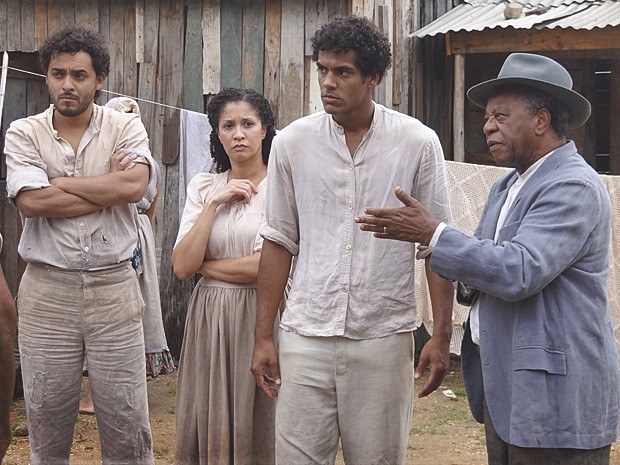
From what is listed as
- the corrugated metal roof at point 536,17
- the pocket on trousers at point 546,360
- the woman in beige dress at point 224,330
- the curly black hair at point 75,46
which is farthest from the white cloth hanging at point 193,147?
the pocket on trousers at point 546,360

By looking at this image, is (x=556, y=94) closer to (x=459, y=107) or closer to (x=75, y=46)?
(x=75, y=46)

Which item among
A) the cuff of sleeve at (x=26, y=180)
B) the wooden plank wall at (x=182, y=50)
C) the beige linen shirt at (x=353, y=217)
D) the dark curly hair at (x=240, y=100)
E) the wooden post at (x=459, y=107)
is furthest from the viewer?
the wooden post at (x=459, y=107)

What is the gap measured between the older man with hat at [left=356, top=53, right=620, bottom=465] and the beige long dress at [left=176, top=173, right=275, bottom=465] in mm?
1340

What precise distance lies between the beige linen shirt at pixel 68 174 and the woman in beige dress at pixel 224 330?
34 cm

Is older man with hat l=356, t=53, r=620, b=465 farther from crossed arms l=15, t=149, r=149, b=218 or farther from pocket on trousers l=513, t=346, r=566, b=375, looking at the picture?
crossed arms l=15, t=149, r=149, b=218

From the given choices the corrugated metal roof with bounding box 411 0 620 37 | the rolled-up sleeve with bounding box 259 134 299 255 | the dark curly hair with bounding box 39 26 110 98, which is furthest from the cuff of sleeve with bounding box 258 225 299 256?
the corrugated metal roof with bounding box 411 0 620 37

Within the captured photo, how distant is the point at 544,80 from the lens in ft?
10.6

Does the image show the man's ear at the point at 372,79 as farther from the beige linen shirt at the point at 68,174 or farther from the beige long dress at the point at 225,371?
the beige linen shirt at the point at 68,174

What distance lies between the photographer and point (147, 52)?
337 inches

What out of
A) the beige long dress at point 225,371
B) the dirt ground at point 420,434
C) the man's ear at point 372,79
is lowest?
the dirt ground at point 420,434

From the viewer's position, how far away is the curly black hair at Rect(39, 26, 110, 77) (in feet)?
14.5

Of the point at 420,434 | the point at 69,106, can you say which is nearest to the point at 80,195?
the point at 69,106

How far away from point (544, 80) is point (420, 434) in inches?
164

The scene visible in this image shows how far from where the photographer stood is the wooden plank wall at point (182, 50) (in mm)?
8383
